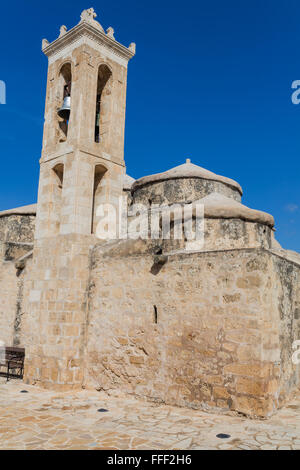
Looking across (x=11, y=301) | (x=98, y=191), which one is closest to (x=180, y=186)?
(x=98, y=191)

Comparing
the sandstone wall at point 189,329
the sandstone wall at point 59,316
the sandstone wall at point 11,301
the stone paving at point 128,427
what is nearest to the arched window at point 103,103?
the sandstone wall at point 59,316

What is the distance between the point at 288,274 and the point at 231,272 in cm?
125

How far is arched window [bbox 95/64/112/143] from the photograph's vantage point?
8.01 metres

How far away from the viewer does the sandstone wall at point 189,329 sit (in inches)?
198

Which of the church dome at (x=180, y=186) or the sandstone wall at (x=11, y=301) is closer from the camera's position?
the sandstone wall at (x=11, y=301)

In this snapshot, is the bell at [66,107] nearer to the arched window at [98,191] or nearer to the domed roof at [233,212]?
the arched window at [98,191]

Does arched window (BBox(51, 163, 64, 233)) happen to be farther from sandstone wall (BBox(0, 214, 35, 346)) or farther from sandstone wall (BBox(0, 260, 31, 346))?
sandstone wall (BBox(0, 214, 35, 346))

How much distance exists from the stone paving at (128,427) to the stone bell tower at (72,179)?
3.68ft

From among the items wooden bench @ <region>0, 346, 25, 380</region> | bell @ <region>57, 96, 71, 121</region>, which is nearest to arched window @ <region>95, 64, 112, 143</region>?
bell @ <region>57, 96, 71, 121</region>

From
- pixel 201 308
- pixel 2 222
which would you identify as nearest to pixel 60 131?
pixel 201 308

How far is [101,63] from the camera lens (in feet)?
25.6

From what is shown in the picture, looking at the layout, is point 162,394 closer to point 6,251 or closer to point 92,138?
point 92,138

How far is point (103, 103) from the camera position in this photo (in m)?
8.16

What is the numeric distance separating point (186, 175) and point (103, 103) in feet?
14.2
